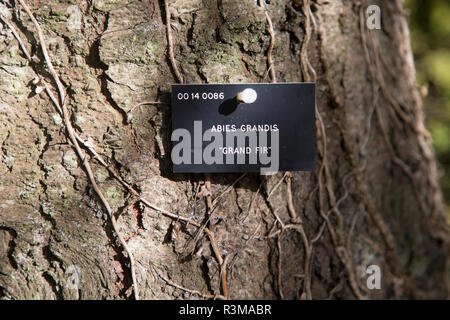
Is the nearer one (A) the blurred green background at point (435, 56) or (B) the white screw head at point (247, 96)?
(B) the white screw head at point (247, 96)

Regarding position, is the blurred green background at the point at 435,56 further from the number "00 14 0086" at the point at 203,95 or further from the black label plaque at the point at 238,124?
the number "00 14 0086" at the point at 203,95

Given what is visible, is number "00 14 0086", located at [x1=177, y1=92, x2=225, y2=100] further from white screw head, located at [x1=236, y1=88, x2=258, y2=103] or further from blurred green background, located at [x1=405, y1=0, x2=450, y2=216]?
blurred green background, located at [x1=405, y1=0, x2=450, y2=216]

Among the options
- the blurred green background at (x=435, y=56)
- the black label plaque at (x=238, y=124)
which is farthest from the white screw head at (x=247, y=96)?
the blurred green background at (x=435, y=56)

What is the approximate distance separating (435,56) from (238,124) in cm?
253

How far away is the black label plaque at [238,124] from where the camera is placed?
945 mm

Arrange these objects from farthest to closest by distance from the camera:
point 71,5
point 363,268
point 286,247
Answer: point 363,268 → point 286,247 → point 71,5

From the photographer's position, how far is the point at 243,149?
0.96m

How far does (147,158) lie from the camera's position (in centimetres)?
97

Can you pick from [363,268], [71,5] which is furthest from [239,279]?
[71,5]

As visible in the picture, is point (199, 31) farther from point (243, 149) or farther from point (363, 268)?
point (363, 268)

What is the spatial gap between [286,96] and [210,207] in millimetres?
355

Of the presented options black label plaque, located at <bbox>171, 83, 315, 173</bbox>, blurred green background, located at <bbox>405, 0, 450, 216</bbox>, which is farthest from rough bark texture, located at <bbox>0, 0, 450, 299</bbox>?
blurred green background, located at <bbox>405, 0, 450, 216</bbox>

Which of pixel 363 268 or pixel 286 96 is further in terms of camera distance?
pixel 363 268

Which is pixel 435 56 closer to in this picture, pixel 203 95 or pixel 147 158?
pixel 203 95
